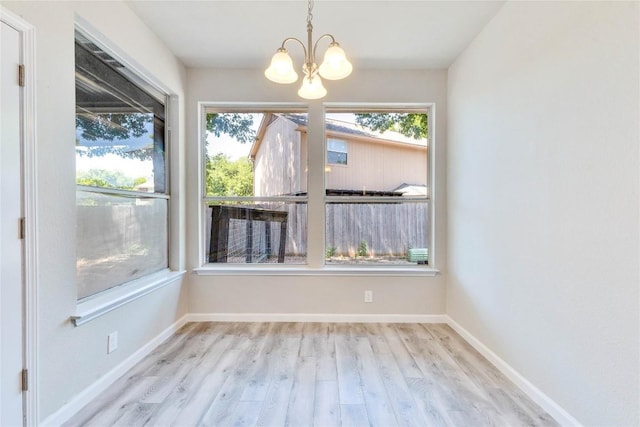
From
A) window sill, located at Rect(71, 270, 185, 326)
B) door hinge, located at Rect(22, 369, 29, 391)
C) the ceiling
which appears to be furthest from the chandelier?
door hinge, located at Rect(22, 369, 29, 391)

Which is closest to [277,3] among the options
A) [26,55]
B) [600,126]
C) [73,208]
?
[26,55]

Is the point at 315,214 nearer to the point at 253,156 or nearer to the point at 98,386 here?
the point at 253,156

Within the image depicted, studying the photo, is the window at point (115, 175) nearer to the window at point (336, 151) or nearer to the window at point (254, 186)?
the window at point (254, 186)

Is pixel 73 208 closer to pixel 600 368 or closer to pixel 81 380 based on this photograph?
pixel 81 380

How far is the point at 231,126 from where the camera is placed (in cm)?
315

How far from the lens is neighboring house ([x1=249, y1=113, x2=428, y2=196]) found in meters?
3.14

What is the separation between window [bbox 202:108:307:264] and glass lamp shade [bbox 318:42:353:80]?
63.2 inches

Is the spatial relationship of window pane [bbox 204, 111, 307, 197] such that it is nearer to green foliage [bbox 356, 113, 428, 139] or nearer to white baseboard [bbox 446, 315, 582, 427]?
green foliage [bbox 356, 113, 428, 139]

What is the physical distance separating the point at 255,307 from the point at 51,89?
240 cm

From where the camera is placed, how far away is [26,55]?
4.70 feet

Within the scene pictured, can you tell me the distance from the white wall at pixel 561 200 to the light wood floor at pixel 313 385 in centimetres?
39

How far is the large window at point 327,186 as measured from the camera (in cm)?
314

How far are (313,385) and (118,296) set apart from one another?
1.53 meters

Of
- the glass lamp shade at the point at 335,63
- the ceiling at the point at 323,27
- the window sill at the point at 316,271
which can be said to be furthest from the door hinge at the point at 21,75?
the window sill at the point at 316,271
